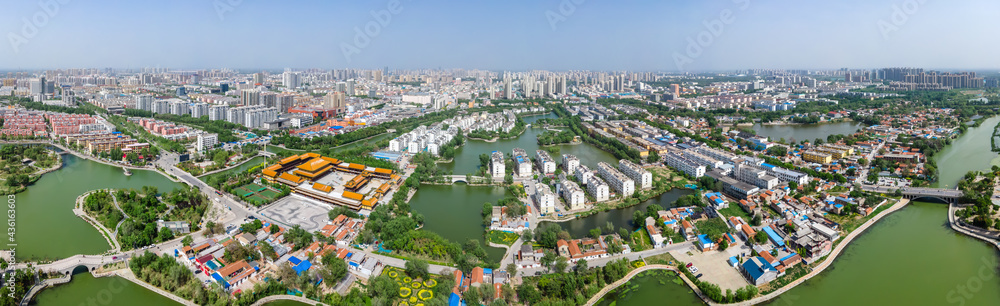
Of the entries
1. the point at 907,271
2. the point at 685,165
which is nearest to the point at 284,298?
the point at 907,271

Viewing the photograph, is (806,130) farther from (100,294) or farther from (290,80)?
(290,80)

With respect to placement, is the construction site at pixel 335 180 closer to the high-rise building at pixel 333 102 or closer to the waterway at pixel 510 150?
the waterway at pixel 510 150

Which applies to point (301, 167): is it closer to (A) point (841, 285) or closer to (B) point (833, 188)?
(A) point (841, 285)

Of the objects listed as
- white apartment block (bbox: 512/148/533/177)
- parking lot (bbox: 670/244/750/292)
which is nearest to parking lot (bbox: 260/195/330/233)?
white apartment block (bbox: 512/148/533/177)

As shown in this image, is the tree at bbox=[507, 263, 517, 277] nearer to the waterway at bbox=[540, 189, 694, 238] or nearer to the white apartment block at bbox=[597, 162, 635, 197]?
the waterway at bbox=[540, 189, 694, 238]

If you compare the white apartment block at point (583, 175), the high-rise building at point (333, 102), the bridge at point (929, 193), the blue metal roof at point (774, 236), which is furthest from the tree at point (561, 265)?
the high-rise building at point (333, 102)
